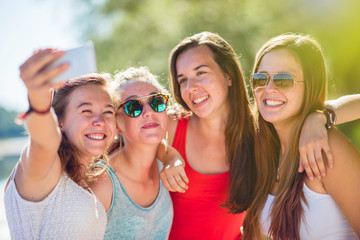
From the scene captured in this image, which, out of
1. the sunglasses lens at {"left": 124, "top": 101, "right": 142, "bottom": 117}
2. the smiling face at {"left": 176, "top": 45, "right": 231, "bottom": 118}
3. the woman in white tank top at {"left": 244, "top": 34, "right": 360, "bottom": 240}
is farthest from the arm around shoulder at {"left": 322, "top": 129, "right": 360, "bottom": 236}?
the sunglasses lens at {"left": 124, "top": 101, "right": 142, "bottom": 117}

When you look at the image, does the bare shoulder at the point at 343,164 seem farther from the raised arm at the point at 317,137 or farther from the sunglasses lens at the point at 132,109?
the sunglasses lens at the point at 132,109

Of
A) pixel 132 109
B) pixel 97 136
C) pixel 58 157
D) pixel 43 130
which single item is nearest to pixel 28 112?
pixel 43 130

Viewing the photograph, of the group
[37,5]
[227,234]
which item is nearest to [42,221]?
[227,234]

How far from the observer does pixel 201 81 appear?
2.99 metres

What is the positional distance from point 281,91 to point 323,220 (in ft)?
2.95

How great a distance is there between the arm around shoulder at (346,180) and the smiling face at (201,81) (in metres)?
1.11

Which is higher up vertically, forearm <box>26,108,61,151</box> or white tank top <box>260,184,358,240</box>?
forearm <box>26,108,61,151</box>

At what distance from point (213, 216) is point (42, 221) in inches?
58.8

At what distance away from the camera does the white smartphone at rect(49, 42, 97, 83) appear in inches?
55.5

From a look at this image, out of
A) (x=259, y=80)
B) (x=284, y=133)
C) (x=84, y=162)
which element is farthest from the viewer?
(x=284, y=133)

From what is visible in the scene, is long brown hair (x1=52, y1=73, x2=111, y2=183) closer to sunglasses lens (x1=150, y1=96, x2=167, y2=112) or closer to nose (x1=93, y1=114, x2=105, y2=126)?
nose (x1=93, y1=114, x2=105, y2=126)

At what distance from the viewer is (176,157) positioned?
2840 mm

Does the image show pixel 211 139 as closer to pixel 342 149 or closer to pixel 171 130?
pixel 171 130

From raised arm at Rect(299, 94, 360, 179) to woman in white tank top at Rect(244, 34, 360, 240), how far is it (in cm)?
4
